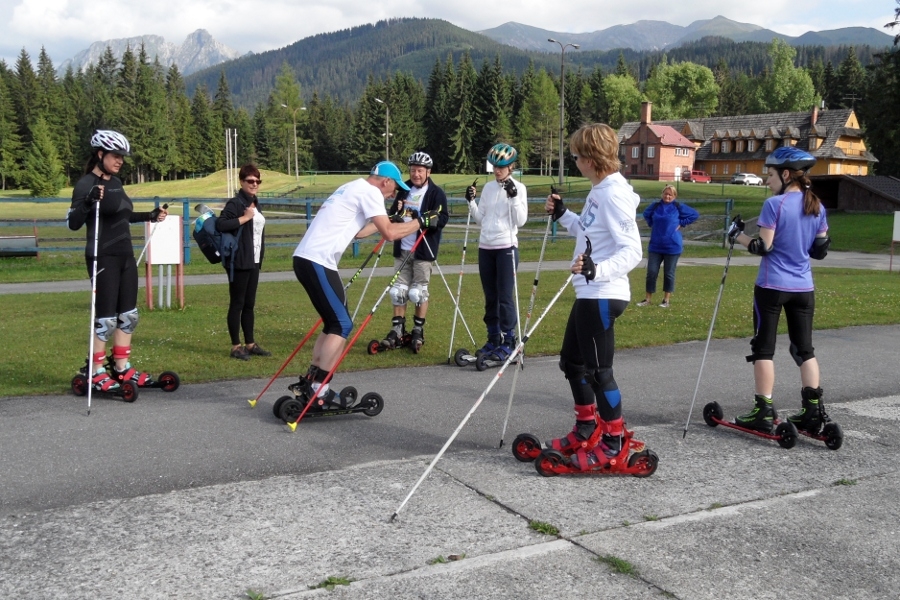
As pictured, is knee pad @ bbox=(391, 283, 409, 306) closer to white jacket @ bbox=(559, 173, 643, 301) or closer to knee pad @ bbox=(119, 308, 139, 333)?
knee pad @ bbox=(119, 308, 139, 333)

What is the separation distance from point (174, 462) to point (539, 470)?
2423mm

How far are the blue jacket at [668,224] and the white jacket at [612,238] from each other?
28.5 ft

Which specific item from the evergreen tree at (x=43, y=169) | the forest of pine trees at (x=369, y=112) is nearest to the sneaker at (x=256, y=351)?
the evergreen tree at (x=43, y=169)

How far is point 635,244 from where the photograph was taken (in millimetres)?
5203

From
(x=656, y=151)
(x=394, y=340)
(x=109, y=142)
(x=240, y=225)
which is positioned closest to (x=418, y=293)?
(x=394, y=340)

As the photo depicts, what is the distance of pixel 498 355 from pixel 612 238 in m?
3.70

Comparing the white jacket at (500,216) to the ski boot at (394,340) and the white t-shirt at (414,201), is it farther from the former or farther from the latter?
the ski boot at (394,340)

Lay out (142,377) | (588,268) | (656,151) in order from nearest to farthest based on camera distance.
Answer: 1. (588,268)
2. (142,377)
3. (656,151)

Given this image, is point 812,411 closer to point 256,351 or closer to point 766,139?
point 256,351

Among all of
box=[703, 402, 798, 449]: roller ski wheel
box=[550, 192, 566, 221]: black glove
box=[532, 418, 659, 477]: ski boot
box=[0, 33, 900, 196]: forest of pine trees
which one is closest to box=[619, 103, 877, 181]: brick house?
box=[0, 33, 900, 196]: forest of pine trees

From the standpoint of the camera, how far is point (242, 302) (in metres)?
9.04

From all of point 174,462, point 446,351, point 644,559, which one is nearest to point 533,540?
point 644,559

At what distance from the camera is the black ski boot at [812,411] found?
611cm

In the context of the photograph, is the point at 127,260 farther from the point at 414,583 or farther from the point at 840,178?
the point at 840,178
